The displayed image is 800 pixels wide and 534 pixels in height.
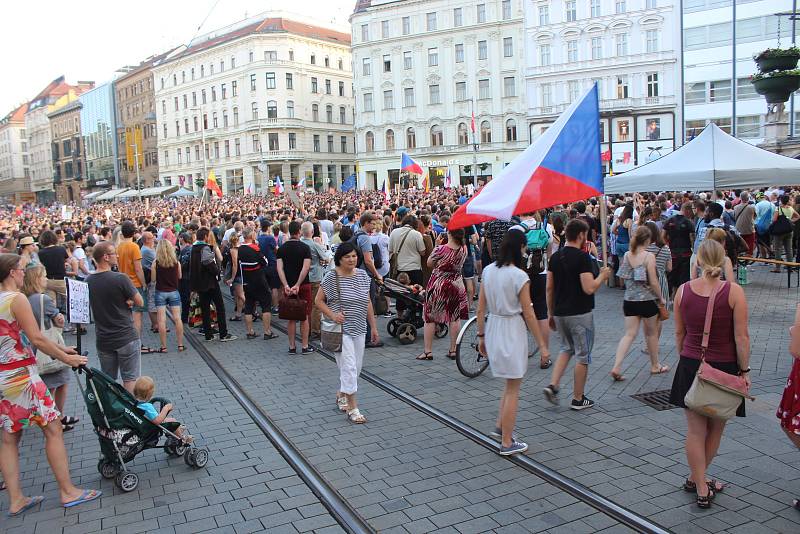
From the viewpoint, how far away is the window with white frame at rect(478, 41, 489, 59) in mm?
61219

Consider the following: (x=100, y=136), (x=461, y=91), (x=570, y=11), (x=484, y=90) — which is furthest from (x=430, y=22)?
(x=100, y=136)

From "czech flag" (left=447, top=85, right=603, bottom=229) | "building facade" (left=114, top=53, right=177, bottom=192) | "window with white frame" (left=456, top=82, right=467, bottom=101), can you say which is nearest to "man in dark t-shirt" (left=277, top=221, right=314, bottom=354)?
"czech flag" (left=447, top=85, right=603, bottom=229)

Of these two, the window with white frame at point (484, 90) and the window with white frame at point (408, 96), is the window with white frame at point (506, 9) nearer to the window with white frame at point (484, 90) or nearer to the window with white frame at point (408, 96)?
the window with white frame at point (484, 90)

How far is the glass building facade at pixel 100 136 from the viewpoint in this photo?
93.1 metres

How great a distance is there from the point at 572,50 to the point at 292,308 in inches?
2050

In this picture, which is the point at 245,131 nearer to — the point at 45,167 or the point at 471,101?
the point at 471,101

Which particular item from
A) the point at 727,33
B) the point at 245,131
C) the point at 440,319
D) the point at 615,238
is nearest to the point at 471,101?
the point at 727,33

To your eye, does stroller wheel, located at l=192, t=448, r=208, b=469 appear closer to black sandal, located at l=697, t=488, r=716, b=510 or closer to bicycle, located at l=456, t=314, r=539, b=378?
bicycle, located at l=456, t=314, r=539, b=378

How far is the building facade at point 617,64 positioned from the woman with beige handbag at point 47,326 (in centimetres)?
4916

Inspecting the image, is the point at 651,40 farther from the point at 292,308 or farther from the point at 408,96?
the point at 292,308

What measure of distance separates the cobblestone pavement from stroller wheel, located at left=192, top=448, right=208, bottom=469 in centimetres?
9

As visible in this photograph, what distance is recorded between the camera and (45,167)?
12169 cm

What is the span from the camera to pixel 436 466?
17.7 ft

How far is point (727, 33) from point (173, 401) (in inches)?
2043
